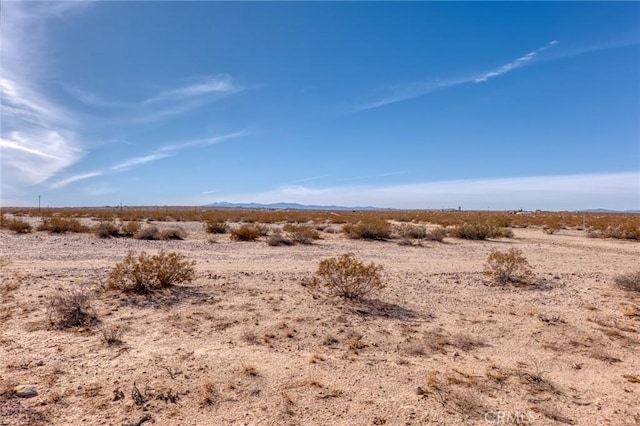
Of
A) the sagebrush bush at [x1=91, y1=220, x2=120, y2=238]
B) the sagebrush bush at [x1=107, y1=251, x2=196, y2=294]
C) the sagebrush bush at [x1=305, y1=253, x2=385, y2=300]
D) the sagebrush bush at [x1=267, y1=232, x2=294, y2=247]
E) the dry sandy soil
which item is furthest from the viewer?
the sagebrush bush at [x1=91, y1=220, x2=120, y2=238]

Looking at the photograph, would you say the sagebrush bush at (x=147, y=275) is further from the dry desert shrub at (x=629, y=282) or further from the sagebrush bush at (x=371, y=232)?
the sagebrush bush at (x=371, y=232)

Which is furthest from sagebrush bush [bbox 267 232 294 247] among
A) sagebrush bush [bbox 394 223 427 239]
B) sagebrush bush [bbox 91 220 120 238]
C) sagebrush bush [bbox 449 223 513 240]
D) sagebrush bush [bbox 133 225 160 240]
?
sagebrush bush [bbox 449 223 513 240]

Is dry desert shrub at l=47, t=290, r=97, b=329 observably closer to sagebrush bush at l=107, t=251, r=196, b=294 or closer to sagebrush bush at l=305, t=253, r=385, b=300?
sagebrush bush at l=107, t=251, r=196, b=294

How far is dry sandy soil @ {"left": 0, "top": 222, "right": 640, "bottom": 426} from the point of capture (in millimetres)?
4816

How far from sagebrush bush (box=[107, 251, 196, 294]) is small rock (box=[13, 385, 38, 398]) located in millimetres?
4676

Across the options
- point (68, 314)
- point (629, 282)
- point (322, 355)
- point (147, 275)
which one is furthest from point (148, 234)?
point (629, 282)

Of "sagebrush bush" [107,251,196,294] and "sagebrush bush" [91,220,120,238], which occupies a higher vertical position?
"sagebrush bush" [91,220,120,238]

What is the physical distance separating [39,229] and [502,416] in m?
31.1

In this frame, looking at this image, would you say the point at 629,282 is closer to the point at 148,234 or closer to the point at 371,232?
the point at 371,232

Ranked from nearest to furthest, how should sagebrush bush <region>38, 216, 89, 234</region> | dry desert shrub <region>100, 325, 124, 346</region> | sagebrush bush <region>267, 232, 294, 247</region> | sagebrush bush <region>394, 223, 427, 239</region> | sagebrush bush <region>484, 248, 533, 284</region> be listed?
dry desert shrub <region>100, 325, 124, 346</region> < sagebrush bush <region>484, 248, 533, 284</region> < sagebrush bush <region>267, 232, 294, 247</region> < sagebrush bush <region>394, 223, 427, 239</region> < sagebrush bush <region>38, 216, 89, 234</region>

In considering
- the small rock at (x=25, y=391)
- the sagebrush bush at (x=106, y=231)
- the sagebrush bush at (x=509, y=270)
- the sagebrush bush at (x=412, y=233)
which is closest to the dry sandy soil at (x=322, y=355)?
the small rock at (x=25, y=391)

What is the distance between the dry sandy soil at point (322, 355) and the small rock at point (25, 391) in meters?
0.07

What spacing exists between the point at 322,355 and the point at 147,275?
561 centimetres

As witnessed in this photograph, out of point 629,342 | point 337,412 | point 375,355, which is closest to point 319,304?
point 375,355
